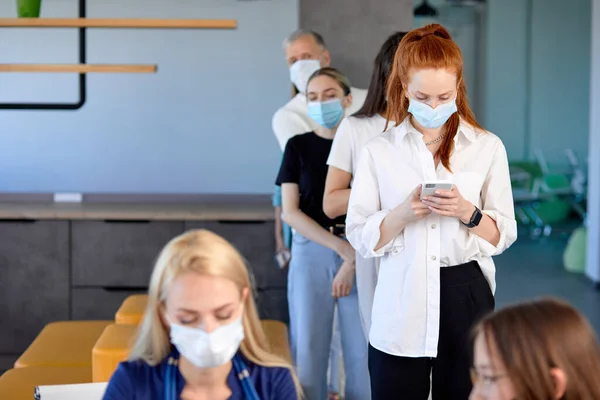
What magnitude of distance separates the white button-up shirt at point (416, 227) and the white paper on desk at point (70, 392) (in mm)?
691

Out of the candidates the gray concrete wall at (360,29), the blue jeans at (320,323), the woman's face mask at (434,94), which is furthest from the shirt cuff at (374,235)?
the gray concrete wall at (360,29)

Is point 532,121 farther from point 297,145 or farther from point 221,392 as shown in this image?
point 221,392

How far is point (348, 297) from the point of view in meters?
3.00

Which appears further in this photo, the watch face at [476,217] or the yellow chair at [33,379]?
the yellow chair at [33,379]

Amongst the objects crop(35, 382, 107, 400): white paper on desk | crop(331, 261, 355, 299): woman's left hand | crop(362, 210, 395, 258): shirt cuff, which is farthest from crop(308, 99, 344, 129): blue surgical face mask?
crop(35, 382, 107, 400): white paper on desk

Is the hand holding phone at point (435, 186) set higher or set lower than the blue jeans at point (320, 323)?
higher

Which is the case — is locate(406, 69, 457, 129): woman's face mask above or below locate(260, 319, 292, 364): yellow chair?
above

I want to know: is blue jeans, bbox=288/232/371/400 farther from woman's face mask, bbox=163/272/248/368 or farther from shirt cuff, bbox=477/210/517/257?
woman's face mask, bbox=163/272/248/368

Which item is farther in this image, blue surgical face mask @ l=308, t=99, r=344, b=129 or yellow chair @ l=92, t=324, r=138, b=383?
blue surgical face mask @ l=308, t=99, r=344, b=129

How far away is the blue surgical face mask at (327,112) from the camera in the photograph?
3135 millimetres

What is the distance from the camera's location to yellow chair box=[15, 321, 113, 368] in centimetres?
324

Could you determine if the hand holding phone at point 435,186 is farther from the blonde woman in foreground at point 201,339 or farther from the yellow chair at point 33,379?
the yellow chair at point 33,379

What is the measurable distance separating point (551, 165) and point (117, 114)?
7.43 m

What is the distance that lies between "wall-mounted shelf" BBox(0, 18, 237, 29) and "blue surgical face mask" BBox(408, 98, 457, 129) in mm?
2669
